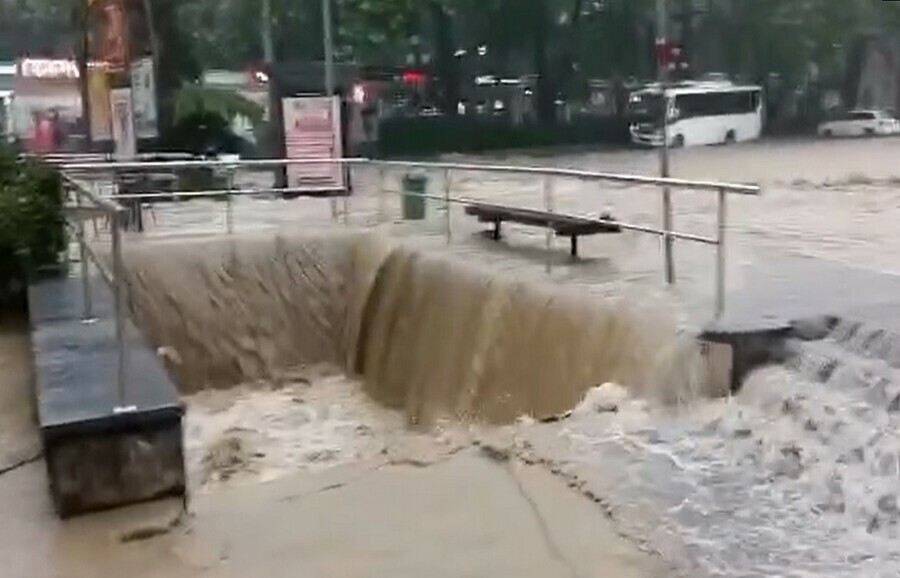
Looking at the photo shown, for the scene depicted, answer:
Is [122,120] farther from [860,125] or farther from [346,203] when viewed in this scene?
[860,125]

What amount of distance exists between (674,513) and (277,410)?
627 cm

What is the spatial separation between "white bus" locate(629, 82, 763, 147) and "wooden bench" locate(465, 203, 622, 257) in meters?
17.1

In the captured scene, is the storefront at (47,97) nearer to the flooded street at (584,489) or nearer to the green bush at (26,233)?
the green bush at (26,233)

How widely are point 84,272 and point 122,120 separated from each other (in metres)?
7.26

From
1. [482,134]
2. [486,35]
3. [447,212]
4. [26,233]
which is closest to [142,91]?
[447,212]

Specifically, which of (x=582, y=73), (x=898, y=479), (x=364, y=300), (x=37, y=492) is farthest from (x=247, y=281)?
(x=582, y=73)

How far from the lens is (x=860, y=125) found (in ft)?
78.4

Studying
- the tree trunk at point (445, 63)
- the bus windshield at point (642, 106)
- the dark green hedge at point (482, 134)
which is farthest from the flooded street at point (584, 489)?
the tree trunk at point (445, 63)

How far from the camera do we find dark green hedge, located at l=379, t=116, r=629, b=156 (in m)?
29.4

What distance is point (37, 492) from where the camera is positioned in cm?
509

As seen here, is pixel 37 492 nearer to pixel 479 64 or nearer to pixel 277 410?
pixel 277 410

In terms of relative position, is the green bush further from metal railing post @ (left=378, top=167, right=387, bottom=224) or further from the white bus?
→ the white bus

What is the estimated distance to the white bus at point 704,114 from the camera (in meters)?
29.4

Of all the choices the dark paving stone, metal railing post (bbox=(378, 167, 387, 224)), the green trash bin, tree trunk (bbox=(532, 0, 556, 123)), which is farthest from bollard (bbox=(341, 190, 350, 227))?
tree trunk (bbox=(532, 0, 556, 123))
